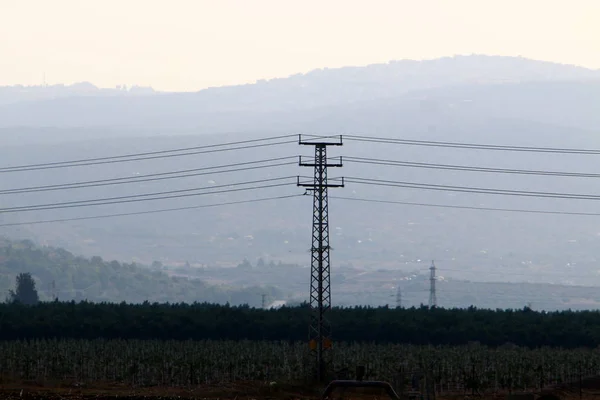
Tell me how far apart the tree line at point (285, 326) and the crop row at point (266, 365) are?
2793cm

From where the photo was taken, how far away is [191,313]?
148125mm

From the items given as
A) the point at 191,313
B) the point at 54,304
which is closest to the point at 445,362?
the point at 191,313

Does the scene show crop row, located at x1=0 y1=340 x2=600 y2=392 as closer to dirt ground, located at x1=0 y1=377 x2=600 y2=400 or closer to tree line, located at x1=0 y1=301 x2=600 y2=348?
dirt ground, located at x1=0 y1=377 x2=600 y2=400

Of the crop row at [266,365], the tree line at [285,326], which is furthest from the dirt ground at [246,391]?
the tree line at [285,326]

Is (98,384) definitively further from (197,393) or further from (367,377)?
(367,377)

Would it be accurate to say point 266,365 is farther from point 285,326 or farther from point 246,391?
point 285,326

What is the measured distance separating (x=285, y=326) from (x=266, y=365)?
Result: 4773 cm

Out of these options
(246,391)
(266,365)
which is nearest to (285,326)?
(266,365)

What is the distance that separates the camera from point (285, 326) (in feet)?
471

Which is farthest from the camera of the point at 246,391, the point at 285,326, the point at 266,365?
the point at 285,326

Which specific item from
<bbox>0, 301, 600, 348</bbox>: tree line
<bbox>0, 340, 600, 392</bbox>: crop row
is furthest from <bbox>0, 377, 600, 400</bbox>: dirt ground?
<bbox>0, 301, 600, 348</bbox>: tree line

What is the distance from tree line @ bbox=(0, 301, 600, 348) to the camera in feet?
456

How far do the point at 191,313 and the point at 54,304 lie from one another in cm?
1958

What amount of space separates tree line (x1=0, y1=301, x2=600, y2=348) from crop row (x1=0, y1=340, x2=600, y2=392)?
27.9 metres
